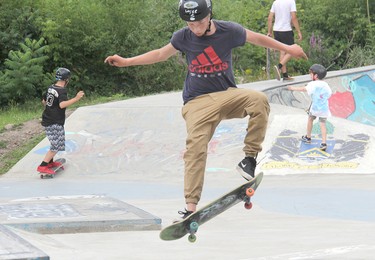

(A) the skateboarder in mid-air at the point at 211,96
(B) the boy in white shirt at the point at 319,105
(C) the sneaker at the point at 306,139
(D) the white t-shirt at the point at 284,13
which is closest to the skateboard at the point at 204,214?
(A) the skateboarder in mid-air at the point at 211,96

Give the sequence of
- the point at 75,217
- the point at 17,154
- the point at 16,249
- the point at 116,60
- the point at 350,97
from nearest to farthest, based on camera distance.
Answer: the point at 16,249, the point at 116,60, the point at 75,217, the point at 17,154, the point at 350,97

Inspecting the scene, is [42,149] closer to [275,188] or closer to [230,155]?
[230,155]

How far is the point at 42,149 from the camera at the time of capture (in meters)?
12.0

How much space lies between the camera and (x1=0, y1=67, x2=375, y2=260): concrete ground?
5914mm

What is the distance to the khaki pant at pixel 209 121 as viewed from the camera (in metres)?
5.99

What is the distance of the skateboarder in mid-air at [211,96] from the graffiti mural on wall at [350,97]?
30.2 ft

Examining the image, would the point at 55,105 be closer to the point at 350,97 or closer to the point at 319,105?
the point at 319,105

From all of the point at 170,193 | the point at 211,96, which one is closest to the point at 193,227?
the point at 211,96

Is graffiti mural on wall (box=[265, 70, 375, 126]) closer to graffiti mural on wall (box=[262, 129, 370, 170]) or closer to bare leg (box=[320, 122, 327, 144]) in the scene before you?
graffiti mural on wall (box=[262, 129, 370, 170])

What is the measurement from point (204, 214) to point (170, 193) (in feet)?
13.4

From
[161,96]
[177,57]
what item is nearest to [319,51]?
[177,57]

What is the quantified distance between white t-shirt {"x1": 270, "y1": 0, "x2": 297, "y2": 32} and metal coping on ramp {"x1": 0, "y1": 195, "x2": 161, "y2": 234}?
8130 millimetres

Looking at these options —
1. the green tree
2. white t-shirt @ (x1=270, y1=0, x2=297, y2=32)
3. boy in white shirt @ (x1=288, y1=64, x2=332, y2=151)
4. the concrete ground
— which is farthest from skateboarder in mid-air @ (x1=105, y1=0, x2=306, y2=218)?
the green tree

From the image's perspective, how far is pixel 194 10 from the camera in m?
5.85
